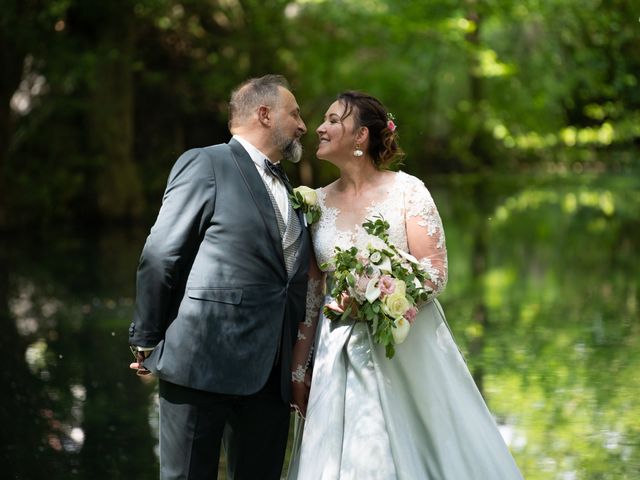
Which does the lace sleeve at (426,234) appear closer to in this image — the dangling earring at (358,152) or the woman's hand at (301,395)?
the dangling earring at (358,152)

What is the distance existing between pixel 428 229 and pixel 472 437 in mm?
903

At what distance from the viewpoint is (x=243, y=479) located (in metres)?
4.41

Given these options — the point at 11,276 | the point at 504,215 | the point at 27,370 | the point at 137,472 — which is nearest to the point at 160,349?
the point at 137,472

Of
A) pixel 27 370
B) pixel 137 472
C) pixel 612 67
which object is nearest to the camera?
pixel 137 472

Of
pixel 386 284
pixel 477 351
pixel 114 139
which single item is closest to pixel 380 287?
pixel 386 284

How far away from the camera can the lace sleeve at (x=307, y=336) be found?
472 cm

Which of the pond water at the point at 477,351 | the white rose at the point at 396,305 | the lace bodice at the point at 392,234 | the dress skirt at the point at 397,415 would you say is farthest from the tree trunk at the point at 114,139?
the white rose at the point at 396,305

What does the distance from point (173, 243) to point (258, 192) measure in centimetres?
42

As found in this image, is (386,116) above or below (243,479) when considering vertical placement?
above

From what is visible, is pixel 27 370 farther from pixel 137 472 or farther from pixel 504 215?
pixel 504 215

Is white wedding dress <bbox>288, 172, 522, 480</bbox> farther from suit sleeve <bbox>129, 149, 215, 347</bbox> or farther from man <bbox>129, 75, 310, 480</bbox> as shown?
suit sleeve <bbox>129, 149, 215, 347</bbox>

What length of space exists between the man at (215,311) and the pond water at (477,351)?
6.51 ft

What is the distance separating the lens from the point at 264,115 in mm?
4461

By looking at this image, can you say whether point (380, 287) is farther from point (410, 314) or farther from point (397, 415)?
point (397, 415)
